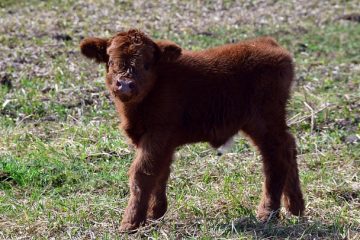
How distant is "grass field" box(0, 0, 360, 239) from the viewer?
6426 mm

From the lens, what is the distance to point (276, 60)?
6656mm

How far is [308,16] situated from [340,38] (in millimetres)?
2227

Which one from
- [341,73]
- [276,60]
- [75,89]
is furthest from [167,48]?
[341,73]

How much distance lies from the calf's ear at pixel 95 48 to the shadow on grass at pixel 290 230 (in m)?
1.78

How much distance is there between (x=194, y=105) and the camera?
21.2 ft

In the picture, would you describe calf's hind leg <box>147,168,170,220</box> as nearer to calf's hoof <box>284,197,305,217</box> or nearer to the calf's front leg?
the calf's front leg

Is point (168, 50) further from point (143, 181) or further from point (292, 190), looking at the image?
point (292, 190)

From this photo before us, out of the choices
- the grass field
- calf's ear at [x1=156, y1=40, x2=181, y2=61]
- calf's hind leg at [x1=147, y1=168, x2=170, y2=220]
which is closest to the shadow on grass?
the grass field

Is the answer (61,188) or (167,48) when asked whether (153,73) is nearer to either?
(167,48)

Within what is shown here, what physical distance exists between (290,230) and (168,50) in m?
1.79

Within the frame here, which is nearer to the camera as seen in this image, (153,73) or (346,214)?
(153,73)

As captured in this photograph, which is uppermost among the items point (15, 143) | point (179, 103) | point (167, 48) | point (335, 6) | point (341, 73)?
point (167, 48)

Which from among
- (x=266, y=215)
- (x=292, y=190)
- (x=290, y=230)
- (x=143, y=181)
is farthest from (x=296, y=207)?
(x=143, y=181)

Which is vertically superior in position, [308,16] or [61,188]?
[61,188]
